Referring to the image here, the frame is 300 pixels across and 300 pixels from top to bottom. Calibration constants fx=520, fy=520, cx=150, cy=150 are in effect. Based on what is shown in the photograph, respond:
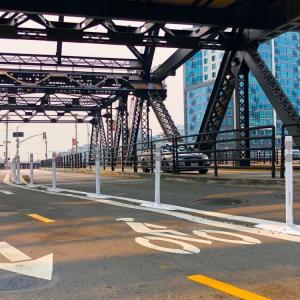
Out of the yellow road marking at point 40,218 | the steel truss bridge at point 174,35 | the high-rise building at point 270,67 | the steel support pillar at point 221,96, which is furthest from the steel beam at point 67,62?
the high-rise building at point 270,67

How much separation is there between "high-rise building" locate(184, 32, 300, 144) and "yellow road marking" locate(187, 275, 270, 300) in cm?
9302

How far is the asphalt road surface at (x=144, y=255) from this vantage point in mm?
4414

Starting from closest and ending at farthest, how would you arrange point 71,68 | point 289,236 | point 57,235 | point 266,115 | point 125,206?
1. point 289,236
2. point 57,235
3. point 125,206
4. point 71,68
5. point 266,115

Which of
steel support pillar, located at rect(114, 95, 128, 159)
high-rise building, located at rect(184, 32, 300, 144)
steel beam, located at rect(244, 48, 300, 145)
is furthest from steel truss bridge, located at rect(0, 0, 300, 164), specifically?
high-rise building, located at rect(184, 32, 300, 144)

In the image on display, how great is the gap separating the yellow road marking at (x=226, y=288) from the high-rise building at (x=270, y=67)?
9302cm

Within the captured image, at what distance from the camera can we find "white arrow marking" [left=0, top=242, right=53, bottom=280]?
504 cm

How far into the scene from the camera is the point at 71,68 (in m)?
36.1

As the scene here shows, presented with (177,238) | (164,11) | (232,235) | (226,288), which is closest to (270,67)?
(164,11)

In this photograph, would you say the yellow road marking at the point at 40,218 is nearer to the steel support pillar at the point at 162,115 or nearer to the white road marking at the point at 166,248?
the white road marking at the point at 166,248

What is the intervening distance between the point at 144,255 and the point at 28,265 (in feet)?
4.04

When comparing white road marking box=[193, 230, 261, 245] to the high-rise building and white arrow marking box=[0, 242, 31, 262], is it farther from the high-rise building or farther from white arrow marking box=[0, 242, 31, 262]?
the high-rise building

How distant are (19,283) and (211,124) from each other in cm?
1973

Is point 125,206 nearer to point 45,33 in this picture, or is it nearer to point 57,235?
point 57,235

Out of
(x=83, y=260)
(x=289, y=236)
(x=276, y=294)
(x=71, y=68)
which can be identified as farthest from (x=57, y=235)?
(x=71, y=68)
